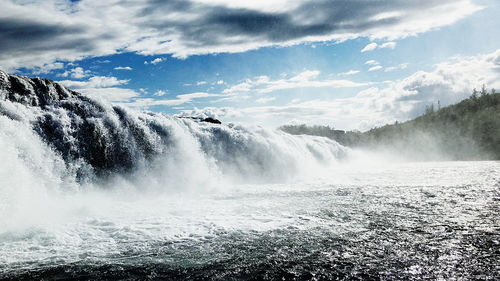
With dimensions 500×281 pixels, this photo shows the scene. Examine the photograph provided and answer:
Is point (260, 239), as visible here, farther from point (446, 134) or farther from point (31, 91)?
point (446, 134)

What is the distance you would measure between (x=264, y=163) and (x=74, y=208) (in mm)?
13080

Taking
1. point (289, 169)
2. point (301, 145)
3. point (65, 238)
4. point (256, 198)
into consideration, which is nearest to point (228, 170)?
point (289, 169)

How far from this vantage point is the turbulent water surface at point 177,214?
5531mm

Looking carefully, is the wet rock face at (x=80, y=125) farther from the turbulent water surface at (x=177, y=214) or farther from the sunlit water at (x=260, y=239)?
the sunlit water at (x=260, y=239)

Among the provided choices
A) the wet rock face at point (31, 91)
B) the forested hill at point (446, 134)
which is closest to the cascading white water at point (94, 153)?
the wet rock face at point (31, 91)

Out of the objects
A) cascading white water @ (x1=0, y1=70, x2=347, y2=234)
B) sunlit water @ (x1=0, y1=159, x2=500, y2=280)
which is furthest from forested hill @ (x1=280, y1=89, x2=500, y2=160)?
sunlit water @ (x1=0, y1=159, x2=500, y2=280)

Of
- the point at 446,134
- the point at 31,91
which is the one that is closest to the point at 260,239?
the point at 31,91

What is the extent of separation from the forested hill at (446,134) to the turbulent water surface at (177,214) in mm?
65853

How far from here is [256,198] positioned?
42.9ft

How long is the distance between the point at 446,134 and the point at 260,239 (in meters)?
103

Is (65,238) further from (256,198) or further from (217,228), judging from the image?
(256,198)

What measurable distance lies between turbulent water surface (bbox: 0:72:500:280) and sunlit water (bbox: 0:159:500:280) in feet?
0.11

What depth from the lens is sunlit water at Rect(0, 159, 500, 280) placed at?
17.5 feet

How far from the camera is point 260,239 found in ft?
23.5
